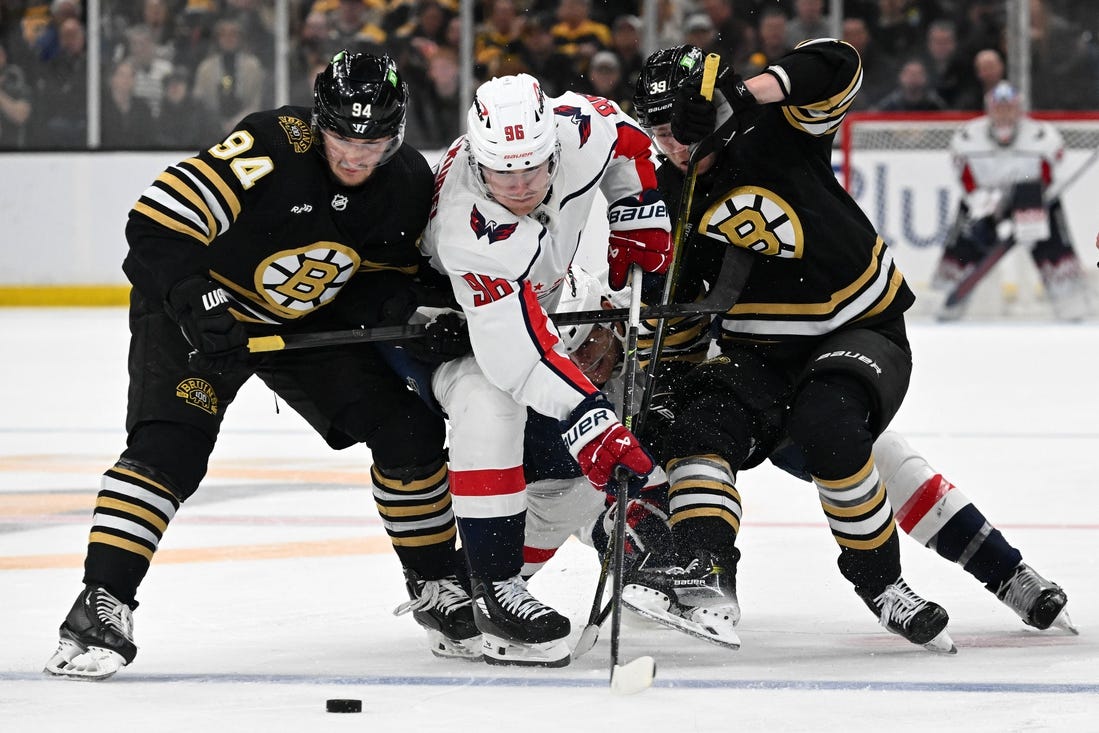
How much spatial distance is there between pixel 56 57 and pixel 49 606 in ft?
25.9

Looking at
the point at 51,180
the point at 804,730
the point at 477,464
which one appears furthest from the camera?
the point at 51,180

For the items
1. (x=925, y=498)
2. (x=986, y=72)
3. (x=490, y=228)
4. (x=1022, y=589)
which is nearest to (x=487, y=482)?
(x=490, y=228)

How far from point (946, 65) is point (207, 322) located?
822 centimetres

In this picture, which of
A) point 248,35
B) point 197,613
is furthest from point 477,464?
point 248,35

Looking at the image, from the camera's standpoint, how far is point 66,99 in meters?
10.6

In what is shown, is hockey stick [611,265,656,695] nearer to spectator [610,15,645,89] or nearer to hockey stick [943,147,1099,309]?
hockey stick [943,147,1099,309]

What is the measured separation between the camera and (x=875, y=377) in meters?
3.06

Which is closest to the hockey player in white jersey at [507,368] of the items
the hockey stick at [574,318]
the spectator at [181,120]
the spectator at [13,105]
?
the hockey stick at [574,318]

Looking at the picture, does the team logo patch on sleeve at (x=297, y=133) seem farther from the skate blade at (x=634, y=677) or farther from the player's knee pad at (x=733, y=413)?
the skate blade at (x=634, y=677)

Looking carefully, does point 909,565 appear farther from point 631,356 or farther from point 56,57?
point 56,57

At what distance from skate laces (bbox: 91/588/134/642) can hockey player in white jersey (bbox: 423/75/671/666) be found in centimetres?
54

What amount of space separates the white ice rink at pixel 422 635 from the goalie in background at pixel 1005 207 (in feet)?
12.9

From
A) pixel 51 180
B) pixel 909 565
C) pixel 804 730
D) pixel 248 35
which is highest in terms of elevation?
pixel 804 730

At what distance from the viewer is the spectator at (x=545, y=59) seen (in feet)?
33.9
